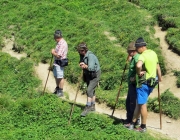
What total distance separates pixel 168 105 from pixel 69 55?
7276 millimetres

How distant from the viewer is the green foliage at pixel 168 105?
1275cm

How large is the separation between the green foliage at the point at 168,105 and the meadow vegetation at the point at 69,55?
3.5 inches

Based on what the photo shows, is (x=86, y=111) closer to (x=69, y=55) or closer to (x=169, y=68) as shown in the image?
(x=169, y=68)

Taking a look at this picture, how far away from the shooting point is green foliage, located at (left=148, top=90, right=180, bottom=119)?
41.8 feet

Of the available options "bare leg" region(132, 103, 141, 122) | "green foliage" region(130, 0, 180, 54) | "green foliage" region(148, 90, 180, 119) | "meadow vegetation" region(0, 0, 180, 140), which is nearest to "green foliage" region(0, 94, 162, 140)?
"meadow vegetation" region(0, 0, 180, 140)

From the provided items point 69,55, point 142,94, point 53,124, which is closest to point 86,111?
point 53,124

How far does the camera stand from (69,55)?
1883 centimetres

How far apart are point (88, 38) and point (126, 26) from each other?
251cm

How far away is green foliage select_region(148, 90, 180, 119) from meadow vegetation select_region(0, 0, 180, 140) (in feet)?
0.29

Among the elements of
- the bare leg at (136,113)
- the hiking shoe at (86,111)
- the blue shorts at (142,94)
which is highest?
the blue shorts at (142,94)

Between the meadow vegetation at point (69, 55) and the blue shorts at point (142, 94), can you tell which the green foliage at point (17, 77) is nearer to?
the meadow vegetation at point (69, 55)

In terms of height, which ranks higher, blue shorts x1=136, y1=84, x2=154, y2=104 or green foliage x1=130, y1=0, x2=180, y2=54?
green foliage x1=130, y1=0, x2=180, y2=54

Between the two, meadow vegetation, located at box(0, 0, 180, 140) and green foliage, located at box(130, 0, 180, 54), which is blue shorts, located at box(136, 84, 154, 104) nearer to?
meadow vegetation, located at box(0, 0, 180, 140)

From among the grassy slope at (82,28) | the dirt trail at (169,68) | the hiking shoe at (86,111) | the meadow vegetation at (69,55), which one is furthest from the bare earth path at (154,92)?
the hiking shoe at (86,111)
